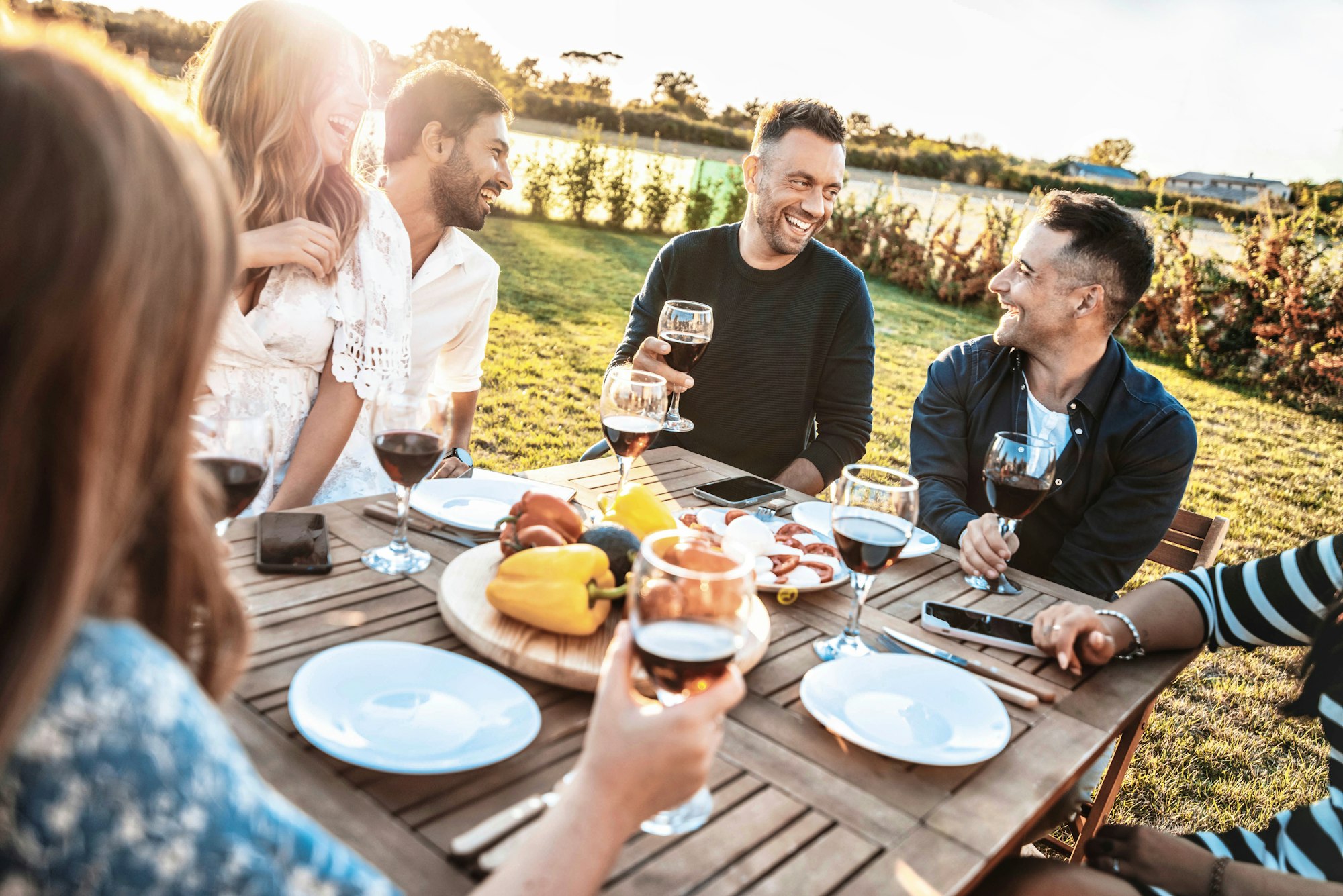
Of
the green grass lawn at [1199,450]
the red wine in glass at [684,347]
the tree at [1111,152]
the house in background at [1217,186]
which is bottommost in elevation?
the green grass lawn at [1199,450]

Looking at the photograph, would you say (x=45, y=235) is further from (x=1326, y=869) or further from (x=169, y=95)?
(x=1326, y=869)

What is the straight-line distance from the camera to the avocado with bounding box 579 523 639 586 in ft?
4.97

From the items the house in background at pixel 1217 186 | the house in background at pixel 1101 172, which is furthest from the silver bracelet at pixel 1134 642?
the house in background at pixel 1101 172

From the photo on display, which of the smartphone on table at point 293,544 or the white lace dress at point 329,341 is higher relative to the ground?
the white lace dress at point 329,341

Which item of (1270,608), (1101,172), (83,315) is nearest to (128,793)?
(83,315)

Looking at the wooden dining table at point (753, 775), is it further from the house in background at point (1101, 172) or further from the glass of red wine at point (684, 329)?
the house in background at point (1101, 172)

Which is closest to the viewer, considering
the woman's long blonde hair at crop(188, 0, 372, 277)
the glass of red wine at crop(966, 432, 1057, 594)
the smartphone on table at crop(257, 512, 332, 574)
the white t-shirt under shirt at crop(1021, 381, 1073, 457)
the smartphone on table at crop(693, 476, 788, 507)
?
the smartphone on table at crop(257, 512, 332, 574)

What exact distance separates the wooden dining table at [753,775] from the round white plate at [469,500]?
5.1 inches

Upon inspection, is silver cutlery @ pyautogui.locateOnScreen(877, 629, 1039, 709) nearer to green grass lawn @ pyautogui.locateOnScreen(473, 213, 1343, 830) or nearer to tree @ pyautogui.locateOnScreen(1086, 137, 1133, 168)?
green grass lawn @ pyautogui.locateOnScreen(473, 213, 1343, 830)

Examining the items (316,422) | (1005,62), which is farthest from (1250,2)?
(316,422)

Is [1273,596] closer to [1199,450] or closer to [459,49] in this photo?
[1199,450]

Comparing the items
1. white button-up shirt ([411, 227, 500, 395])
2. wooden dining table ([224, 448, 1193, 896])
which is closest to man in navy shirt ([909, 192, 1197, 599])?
wooden dining table ([224, 448, 1193, 896])

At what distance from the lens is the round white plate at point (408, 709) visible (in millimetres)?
1119

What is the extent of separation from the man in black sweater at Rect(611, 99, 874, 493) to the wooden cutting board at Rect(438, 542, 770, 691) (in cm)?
190
